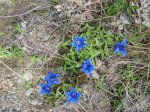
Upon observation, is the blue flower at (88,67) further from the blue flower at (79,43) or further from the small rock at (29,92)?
the small rock at (29,92)

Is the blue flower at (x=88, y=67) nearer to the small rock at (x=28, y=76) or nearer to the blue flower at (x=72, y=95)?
the blue flower at (x=72, y=95)

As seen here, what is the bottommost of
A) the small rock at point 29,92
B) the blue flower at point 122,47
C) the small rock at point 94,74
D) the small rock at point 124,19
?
the small rock at point 29,92

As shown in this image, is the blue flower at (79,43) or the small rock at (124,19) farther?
the small rock at (124,19)

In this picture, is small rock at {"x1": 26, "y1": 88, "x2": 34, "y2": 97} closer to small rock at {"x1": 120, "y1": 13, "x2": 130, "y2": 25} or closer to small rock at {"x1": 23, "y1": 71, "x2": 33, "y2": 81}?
small rock at {"x1": 23, "y1": 71, "x2": 33, "y2": 81}

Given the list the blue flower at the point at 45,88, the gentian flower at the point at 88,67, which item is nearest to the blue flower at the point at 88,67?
the gentian flower at the point at 88,67

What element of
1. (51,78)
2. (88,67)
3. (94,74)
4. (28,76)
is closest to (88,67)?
(88,67)

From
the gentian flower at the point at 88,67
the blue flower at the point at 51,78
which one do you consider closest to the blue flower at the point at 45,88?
the blue flower at the point at 51,78

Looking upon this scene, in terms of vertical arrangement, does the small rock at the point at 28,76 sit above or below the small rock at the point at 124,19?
below

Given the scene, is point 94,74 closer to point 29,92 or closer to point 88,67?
point 88,67

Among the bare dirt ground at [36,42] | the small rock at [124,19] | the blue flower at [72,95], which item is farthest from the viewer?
the small rock at [124,19]

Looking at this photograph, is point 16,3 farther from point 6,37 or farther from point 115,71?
point 115,71

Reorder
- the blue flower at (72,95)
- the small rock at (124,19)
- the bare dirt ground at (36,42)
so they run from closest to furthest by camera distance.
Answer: the blue flower at (72,95)
the bare dirt ground at (36,42)
the small rock at (124,19)
